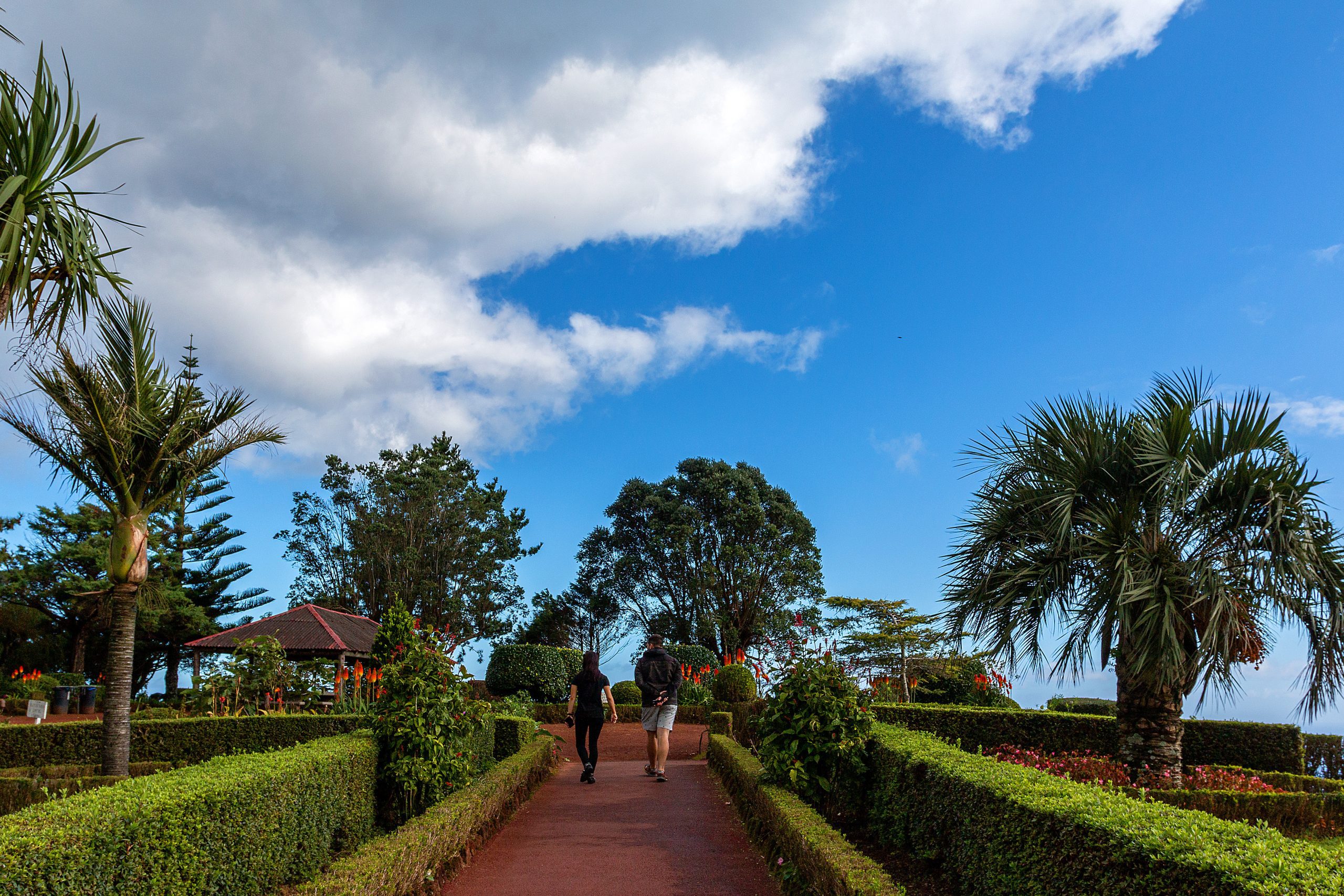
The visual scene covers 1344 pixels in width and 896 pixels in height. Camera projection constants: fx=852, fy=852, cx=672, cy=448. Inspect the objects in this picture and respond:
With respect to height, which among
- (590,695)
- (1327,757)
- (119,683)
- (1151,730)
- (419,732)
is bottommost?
(1327,757)

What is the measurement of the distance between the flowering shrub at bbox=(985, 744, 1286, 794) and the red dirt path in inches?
115

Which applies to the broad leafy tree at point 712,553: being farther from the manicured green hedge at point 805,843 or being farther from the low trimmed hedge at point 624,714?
the manicured green hedge at point 805,843

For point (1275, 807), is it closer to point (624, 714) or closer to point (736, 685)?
point (736, 685)

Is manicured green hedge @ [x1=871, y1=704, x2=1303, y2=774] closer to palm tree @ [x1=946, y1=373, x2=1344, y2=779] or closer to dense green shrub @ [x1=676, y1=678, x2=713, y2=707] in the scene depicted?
palm tree @ [x1=946, y1=373, x2=1344, y2=779]

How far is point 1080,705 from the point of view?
64.8 feet

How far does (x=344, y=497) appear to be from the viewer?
3300 centimetres

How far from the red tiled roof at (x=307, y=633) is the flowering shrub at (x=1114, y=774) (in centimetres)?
1321

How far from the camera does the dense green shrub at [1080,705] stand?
18359mm

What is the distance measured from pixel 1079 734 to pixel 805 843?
8.79 meters

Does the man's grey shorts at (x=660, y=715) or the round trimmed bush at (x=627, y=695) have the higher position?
the man's grey shorts at (x=660, y=715)

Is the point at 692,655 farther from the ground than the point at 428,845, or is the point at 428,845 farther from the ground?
the point at 428,845

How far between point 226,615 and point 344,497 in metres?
5.94

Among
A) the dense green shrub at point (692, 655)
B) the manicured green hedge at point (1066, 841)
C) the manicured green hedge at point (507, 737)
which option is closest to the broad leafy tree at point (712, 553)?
the dense green shrub at point (692, 655)

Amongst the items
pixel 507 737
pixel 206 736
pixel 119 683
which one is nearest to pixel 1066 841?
pixel 507 737
